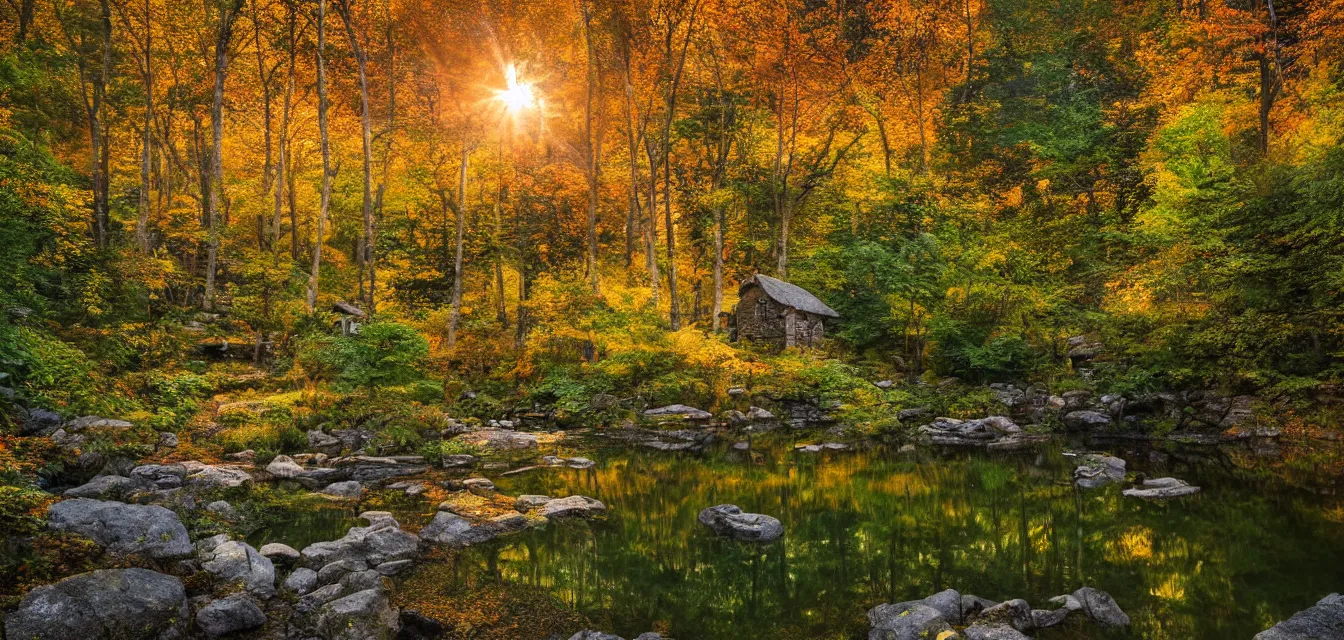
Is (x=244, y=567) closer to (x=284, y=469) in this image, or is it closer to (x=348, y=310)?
(x=284, y=469)

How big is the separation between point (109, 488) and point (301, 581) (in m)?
4.01

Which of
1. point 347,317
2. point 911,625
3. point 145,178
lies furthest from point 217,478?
point 145,178

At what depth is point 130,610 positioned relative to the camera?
4.64m

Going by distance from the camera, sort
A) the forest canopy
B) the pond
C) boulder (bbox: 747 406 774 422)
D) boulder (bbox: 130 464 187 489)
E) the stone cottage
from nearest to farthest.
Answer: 1. the pond
2. boulder (bbox: 130 464 187 489)
3. the forest canopy
4. boulder (bbox: 747 406 774 422)
5. the stone cottage

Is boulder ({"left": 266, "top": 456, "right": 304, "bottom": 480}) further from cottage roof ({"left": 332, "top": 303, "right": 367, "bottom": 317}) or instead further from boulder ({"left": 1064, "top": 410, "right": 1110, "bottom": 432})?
boulder ({"left": 1064, "top": 410, "right": 1110, "bottom": 432})

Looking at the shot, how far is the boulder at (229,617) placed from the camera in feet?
16.1

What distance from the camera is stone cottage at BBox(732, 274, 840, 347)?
23.2 meters

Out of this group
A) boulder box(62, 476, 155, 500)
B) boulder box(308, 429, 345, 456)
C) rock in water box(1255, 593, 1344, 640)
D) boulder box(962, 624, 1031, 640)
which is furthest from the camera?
boulder box(308, 429, 345, 456)

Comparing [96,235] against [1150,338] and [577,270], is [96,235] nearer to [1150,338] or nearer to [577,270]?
[577,270]

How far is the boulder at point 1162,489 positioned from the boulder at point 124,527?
11.8 m

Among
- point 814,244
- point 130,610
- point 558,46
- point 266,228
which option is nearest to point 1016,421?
point 814,244

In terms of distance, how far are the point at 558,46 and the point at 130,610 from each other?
24.0 meters

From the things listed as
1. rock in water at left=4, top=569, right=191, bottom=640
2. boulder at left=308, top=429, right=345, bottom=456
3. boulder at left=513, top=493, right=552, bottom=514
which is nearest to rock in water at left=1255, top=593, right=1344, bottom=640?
boulder at left=513, top=493, right=552, bottom=514

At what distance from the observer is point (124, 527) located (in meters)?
5.84
